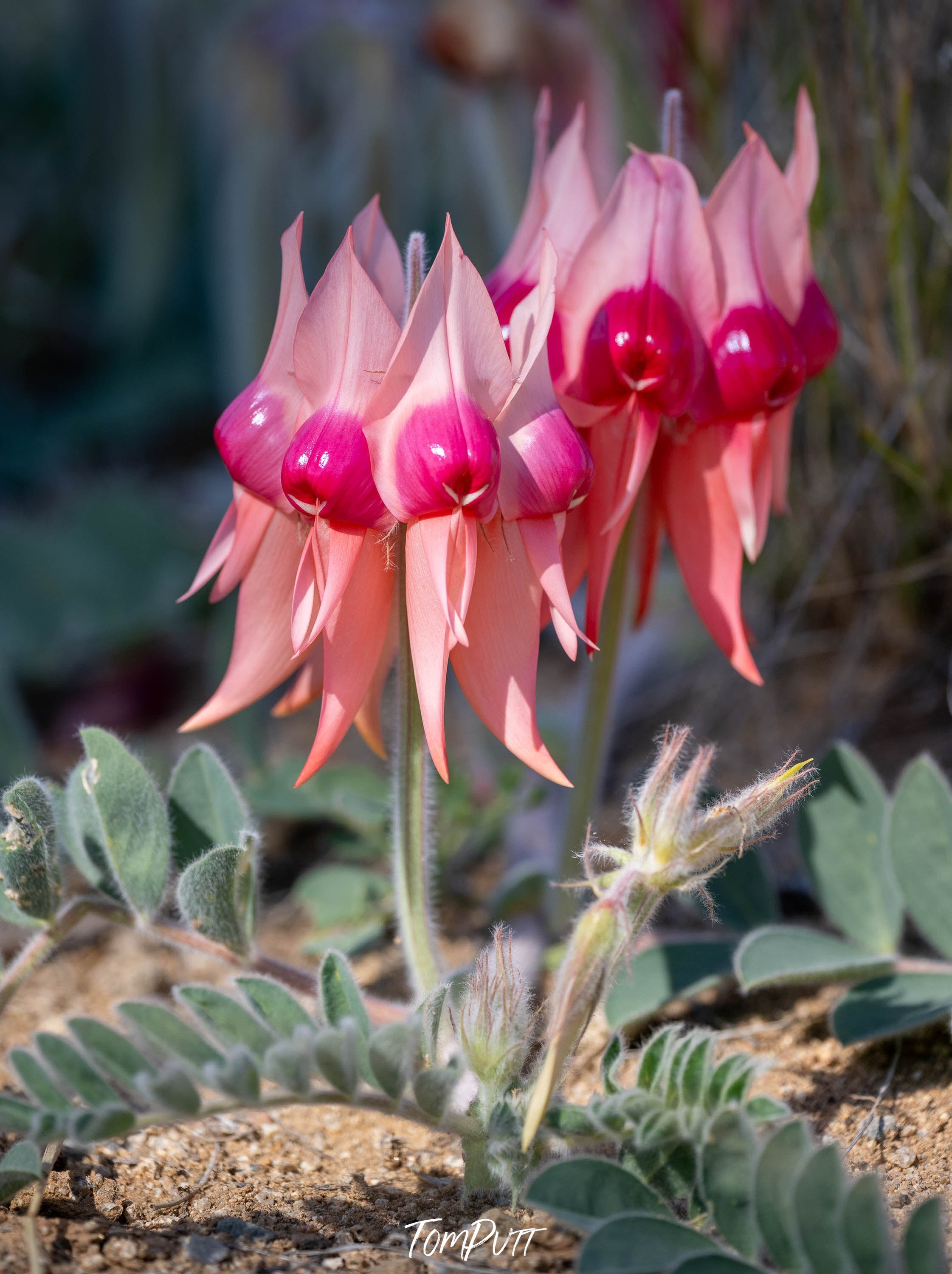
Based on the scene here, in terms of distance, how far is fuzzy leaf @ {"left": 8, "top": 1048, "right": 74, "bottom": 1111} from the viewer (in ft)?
2.20

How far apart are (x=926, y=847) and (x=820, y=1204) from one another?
16.2 inches

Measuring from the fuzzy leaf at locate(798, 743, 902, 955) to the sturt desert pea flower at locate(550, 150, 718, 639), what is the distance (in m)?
0.31

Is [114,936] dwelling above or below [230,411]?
below

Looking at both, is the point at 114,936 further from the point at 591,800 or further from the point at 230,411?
the point at 230,411

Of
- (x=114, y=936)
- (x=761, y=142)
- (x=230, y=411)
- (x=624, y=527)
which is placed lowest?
(x=114, y=936)

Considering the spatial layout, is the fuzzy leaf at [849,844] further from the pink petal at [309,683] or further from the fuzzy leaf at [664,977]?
the pink petal at [309,683]

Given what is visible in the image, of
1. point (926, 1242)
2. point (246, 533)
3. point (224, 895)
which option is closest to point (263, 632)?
point (246, 533)

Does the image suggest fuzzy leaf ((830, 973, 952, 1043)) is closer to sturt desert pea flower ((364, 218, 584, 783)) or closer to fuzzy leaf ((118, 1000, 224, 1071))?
sturt desert pea flower ((364, 218, 584, 783))

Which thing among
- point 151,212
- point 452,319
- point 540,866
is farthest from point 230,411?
point 151,212

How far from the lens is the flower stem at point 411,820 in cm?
80

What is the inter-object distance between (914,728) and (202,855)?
0.93m

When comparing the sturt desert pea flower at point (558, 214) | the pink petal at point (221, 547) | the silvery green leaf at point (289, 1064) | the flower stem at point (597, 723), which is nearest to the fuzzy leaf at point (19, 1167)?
the silvery green leaf at point (289, 1064)

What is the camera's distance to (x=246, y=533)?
0.83 m

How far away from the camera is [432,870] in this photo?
96 cm
